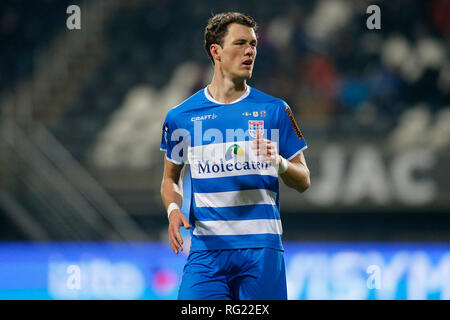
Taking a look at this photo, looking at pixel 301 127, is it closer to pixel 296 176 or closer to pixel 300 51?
pixel 300 51

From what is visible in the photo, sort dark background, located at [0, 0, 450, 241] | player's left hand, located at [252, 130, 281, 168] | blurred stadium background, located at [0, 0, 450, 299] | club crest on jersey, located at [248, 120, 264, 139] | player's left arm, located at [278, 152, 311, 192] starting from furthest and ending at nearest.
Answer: dark background, located at [0, 0, 450, 241]
blurred stadium background, located at [0, 0, 450, 299]
club crest on jersey, located at [248, 120, 264, 139]
player's left arm, located at [278, 152, 311, 192]
player's left hand, located at [252, 130, 281, 168]

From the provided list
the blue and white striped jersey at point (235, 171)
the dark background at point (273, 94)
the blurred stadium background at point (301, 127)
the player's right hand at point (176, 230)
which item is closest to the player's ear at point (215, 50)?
the blue and white striped jersey at point (235, 171)

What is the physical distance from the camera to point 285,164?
4004mm

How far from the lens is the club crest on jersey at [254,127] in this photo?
4234 millimetres

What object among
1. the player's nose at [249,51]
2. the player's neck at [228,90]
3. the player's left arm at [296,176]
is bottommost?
the player's left arm at [296,176]

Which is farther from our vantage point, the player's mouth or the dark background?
the dark background

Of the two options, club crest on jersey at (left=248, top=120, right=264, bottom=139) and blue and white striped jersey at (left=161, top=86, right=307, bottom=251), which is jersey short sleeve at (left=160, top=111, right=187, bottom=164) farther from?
club crest on jersey at (left=248, top=120, right=264, bottom=139)

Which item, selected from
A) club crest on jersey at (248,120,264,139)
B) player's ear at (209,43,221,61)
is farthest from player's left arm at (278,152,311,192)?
player's ear at (209,43,221,61)

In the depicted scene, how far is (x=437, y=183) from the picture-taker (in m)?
12.0

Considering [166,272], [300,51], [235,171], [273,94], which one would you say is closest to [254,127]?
[235,171]

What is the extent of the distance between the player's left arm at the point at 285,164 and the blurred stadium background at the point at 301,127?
16.5 ft

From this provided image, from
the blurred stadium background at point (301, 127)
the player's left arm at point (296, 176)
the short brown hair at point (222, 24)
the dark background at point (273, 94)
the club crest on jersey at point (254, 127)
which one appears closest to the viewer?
the player's left arm at point (296, 176)

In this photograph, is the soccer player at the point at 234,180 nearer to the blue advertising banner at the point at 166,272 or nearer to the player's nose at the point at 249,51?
the player's nose at the point at 249,51

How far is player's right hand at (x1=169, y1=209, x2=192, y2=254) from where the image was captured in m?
4.09
